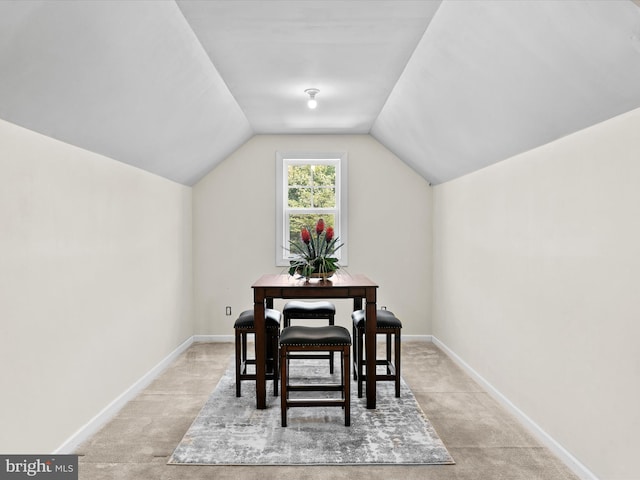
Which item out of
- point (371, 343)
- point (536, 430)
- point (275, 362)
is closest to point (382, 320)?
point (371, 343)

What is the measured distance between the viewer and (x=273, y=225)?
555 centimetres

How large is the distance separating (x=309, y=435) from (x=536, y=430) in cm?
145

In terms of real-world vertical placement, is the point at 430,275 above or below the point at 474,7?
below

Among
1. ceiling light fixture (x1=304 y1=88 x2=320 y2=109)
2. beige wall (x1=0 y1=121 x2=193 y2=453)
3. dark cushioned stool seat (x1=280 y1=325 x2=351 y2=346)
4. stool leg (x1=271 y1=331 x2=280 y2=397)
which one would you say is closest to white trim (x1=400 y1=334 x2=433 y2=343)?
stool leg (x1=271 y1=331 x2=280 y2=397)

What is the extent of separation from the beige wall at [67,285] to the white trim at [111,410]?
0.14ft

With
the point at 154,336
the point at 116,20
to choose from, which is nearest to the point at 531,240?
the point at 116,20

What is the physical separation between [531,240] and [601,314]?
86 cm

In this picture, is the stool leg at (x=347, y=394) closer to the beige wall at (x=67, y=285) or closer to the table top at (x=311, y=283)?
the table top at (x=311, y=283)

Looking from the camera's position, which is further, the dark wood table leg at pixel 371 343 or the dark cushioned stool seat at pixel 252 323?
the dark cushioned stool seat at pixel 252 323

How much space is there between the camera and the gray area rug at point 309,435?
2.69 metres

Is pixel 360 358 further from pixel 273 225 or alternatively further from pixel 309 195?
pixel 309 195

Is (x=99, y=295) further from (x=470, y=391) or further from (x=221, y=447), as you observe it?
(x=470, y=391)

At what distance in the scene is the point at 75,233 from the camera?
9.34ft

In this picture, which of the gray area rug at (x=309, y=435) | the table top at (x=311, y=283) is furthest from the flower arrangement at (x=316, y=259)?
the gray area rug at (x=309, y=435)
